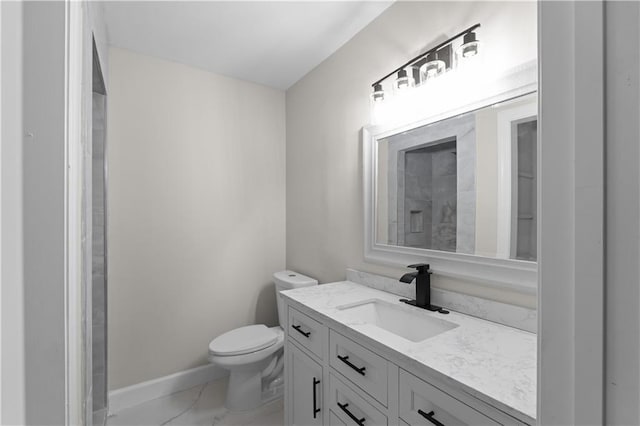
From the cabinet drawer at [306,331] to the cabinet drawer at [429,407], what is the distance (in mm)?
481

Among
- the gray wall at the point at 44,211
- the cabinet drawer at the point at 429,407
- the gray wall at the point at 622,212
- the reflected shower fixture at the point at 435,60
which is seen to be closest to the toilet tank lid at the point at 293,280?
the cabinet drawer at the point at 429,407

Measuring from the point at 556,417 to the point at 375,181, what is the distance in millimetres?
1535

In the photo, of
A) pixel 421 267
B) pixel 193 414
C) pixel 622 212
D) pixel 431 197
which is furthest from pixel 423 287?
pixel 193 414

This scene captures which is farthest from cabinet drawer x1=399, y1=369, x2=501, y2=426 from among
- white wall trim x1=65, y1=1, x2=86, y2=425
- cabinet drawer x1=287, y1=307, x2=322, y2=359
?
white wall trim x1=65, y1=1, x2=86, y2=425

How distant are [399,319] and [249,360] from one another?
1.04 m

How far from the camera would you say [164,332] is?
2.21 meters

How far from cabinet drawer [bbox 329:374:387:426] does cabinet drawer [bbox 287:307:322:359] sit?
15 centimetres

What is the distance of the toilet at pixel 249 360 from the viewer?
1.90 m

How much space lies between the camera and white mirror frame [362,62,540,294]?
1.12m

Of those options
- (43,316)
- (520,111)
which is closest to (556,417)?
(43,316)

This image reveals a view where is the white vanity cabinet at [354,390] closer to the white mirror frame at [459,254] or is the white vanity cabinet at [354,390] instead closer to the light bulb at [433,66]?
the white mirror frame at [459,254]

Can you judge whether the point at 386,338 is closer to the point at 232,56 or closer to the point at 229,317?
the point at 229,317

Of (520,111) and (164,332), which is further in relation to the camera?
(164,332)

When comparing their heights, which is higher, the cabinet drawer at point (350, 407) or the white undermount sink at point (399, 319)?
the white undermount sink at point (399, 319)
